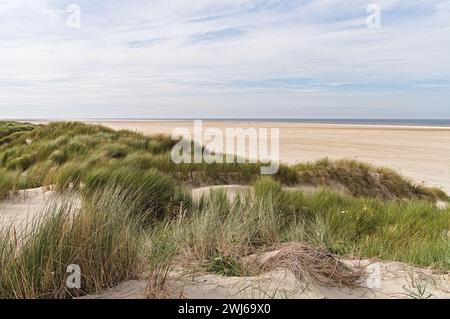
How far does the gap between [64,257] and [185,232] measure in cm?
152

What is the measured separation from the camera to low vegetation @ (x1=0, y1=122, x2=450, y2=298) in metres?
3.01

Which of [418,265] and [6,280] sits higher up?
[6,280]

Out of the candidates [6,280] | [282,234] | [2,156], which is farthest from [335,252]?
[2,156]

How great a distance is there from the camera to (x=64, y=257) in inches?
118

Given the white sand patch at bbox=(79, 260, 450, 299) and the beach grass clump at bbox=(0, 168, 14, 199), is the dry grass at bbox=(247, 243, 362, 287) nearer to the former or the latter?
the white sand patch at bbox=(79, 260, 450, 299)

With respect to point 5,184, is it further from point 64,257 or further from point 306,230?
point 306,230

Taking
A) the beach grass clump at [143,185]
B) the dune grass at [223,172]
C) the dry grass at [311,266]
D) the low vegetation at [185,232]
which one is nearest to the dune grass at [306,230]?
the low vegetation at [185,232]

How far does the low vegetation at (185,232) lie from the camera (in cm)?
301

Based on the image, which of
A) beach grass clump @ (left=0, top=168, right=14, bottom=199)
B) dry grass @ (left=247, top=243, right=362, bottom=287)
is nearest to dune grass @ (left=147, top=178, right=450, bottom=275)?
dry grass @ (left=247, top=243, right=362, bottom=287)

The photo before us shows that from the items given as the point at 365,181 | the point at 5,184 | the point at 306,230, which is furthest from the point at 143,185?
the point at 365,181

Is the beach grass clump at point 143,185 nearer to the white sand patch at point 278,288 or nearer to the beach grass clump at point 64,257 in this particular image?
the beach grass clump at point 64,257
